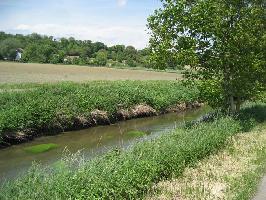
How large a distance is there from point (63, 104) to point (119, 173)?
646 inches

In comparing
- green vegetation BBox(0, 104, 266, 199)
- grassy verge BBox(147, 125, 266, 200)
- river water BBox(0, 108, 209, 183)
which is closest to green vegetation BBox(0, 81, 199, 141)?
river water BBox(0, 108, 209, 183)

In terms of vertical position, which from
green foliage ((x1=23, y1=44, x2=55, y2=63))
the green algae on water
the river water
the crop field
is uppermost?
green foliage ((x1=23, y1=44, x2=55, y2=63))

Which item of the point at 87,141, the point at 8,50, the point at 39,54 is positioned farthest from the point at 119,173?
the point at 8,50

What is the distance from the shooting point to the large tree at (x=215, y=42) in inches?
760

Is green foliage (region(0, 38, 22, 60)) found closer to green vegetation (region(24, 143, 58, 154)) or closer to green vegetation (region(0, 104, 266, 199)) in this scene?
green vegetation (region(24, 143, 58, 154))

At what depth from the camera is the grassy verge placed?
33.7 feet

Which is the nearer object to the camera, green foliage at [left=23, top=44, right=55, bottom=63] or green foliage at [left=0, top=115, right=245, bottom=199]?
green foliage at [left=0, top=115, right=245, bottom=199]

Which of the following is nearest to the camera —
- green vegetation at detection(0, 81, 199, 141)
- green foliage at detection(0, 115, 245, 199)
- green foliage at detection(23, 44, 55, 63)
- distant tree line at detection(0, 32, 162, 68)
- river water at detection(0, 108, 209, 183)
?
green foliage at detection(0, 115, 245, 199)

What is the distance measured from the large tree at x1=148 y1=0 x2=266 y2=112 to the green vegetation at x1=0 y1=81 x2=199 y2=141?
783cm

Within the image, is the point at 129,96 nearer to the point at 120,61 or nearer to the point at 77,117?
the point at 77,117

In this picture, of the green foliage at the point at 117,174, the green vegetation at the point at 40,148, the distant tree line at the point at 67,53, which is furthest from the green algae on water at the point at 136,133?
the distant tree line at the point at 67,53

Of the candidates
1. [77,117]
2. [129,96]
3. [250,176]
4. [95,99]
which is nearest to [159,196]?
[250,176]

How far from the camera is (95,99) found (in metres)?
27.7

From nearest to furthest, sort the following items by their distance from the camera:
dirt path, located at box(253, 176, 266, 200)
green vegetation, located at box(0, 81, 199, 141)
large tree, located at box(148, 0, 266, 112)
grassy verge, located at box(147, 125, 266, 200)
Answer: dirt path, located at box(253, 176, 266, 200)
grassy verge, located at box(147, 125, 266, 200)
large tree, located at box(148, 0, 266, 112)
green vegetation, located at box(0, 81, 199, 141)
